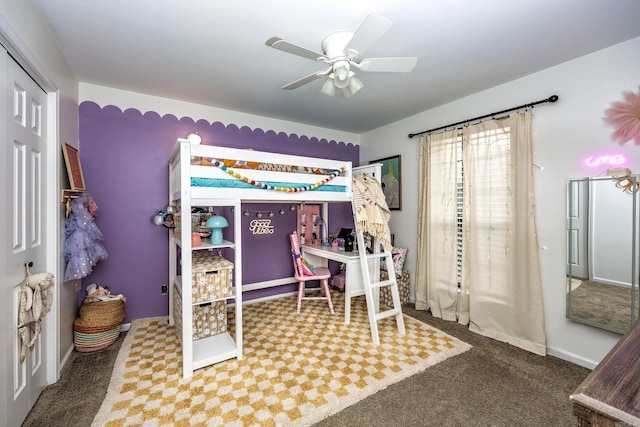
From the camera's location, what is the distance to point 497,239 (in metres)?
2.79

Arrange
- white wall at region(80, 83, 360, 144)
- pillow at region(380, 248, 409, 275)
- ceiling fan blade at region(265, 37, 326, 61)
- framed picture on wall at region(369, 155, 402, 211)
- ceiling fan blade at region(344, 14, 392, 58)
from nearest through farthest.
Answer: ceiling fan blade at region(344, 14, 392, 58) < ceiling fan blade at region(265, 37, 326, 61) < white wall at region(80, 83, 360, 144) < pillow at region(380, 248, 409, 275) < framed picture on wall at region(369, 155, 402, 211)

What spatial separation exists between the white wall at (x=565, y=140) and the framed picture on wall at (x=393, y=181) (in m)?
1.31

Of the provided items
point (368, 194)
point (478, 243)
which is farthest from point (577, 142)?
point (368, 194)

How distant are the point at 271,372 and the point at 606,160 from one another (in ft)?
10.3

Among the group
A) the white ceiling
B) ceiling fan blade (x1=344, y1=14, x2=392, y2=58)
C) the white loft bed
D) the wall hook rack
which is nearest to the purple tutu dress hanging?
the wall hook rack

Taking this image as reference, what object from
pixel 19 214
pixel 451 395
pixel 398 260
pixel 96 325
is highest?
pixel 19 214

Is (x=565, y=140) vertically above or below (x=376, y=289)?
above

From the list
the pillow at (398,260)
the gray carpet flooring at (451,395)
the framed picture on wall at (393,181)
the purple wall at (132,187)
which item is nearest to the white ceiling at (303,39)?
the purple wall at (132,187)

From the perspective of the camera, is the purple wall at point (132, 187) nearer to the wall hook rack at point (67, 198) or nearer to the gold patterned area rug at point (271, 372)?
the gold patterned area rug at point (271, 372)

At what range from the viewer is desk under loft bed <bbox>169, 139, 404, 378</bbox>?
6.97ft

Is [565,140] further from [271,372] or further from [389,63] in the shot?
[271,372]

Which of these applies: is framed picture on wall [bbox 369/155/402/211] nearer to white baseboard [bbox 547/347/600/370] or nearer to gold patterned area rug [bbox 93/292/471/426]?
gold patterned area rug [bbox 93/292/471/426]

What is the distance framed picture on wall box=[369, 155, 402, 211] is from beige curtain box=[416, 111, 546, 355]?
2.05 ft

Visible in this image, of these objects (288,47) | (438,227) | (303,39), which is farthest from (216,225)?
(438,227)
